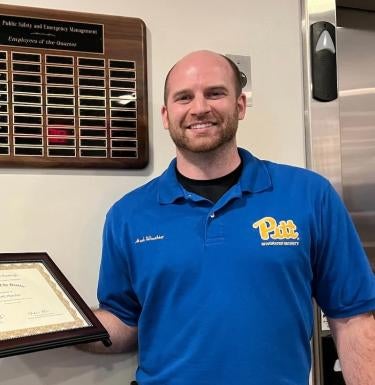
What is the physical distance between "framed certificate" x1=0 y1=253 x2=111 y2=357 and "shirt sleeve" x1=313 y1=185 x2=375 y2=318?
0.54m

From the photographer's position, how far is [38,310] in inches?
46.3

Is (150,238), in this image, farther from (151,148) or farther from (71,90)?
(71,90)

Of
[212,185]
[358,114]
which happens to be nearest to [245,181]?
[212,185]

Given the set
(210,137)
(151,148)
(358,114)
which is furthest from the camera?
(358,114)

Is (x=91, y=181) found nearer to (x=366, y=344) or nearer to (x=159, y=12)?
(x=159, y=12)

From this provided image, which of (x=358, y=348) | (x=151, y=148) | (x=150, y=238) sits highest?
(x=151, y=148)

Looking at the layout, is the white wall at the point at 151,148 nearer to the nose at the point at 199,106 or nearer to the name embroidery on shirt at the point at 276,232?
the nose at the point at 199,106

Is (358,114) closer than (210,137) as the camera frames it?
No

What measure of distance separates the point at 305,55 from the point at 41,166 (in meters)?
0.82

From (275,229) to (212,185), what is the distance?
0.20 meters

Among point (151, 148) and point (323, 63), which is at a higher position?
point (323, 63)

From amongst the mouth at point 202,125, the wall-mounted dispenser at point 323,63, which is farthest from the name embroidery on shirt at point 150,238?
the wall-mounted dispenser at point 323,63

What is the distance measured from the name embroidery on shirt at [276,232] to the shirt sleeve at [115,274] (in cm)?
34

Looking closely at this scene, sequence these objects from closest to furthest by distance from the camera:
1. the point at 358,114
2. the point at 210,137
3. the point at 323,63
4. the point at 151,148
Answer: the point at 210,137 → the point at 151,148 → the point at 323,63 → the point at 358,114
